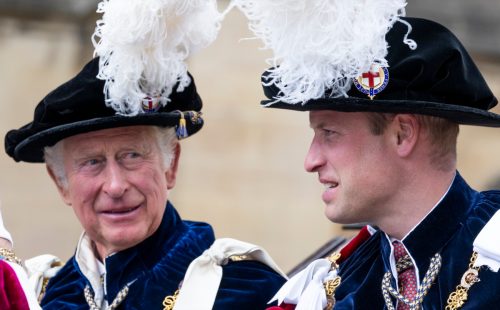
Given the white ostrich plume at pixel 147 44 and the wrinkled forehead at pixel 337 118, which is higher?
the white ostrich plume at pixel 147 44

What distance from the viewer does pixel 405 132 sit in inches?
149

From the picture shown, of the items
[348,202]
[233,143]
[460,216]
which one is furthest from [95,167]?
[233,143]

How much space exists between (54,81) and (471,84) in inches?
189

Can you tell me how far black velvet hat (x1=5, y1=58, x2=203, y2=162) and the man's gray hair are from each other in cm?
5

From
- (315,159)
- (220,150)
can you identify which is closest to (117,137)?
(315,159)

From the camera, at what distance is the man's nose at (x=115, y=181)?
442 cm

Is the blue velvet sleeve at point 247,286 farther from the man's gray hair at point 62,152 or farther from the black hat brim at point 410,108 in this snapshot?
the black hat brim at point 410,108

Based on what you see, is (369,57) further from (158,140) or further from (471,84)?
(158,140)

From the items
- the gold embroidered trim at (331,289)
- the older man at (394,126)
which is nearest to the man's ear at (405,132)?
the older man at (394,126)

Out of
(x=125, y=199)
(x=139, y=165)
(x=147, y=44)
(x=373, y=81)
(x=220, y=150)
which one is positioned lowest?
(x=220, y=150)

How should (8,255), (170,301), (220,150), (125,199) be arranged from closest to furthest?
(8,255), (170,301), (125,199), (220,150)

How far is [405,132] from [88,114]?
1247mm

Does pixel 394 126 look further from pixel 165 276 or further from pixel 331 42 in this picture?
pixel 165 276

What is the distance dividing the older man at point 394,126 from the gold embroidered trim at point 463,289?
0.06 ft
